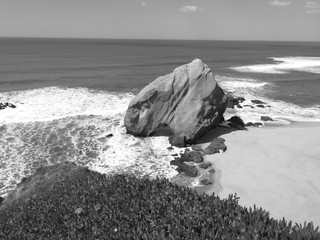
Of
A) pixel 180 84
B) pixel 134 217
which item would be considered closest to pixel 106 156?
pixel 180 84

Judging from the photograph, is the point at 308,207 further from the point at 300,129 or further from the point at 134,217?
the point at 300,129

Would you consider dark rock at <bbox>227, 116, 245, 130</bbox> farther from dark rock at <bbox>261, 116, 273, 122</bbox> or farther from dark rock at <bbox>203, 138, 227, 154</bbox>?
dark rock at <bbox>203, 138, 227, 154</bbox>

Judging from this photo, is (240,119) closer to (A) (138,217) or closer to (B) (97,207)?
(B) (97,207)

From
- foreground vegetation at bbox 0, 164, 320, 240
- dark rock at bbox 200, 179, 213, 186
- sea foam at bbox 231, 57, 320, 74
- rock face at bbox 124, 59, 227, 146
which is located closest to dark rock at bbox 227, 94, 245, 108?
rock face at bbox 124, 59, 227, 146

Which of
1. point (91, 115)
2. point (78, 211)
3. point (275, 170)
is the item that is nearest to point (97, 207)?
point (78, 211)

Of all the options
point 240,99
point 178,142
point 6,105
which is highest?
point 240,99
